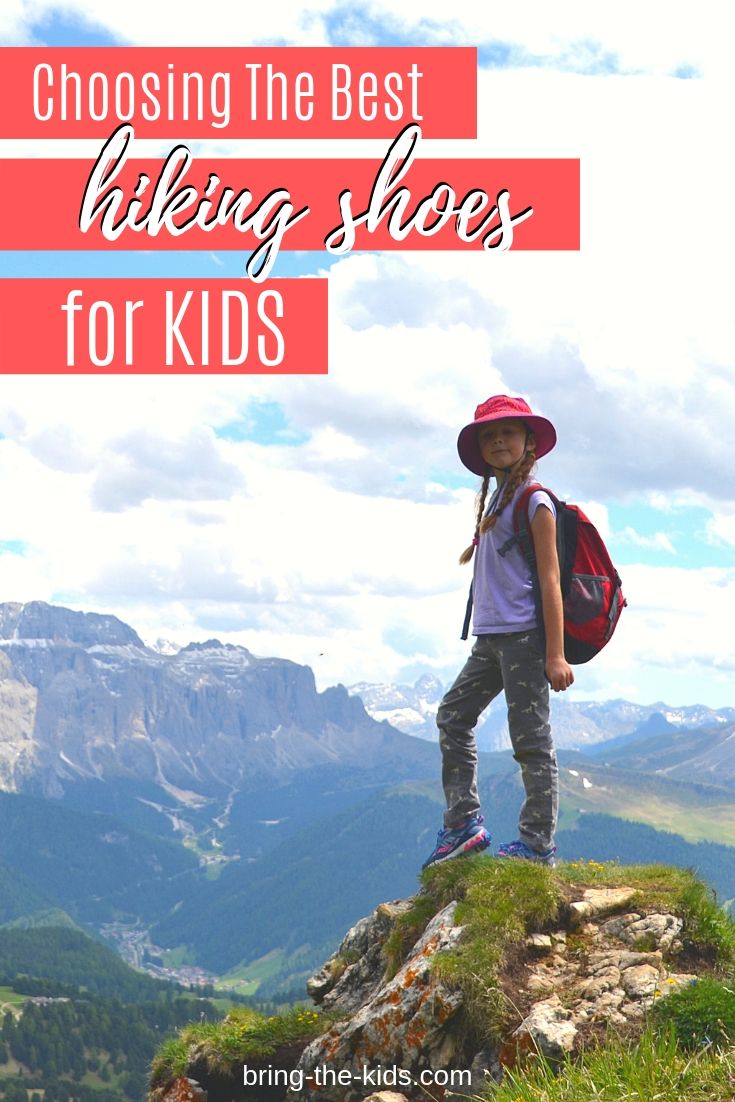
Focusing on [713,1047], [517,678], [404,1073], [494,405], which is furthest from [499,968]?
[494,405]

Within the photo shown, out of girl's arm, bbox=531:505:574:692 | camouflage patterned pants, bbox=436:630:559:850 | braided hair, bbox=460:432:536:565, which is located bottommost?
camouflage patterned pants, bbox=436:630:559:850

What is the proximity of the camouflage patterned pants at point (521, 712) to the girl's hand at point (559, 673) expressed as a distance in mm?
414

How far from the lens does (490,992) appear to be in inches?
412

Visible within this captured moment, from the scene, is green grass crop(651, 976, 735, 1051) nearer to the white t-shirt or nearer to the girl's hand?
the girl's hand

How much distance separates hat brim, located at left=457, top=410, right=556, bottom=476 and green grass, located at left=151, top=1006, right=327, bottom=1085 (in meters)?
7.92

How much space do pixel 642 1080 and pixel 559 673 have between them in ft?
17.6

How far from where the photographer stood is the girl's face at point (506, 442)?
527 inches

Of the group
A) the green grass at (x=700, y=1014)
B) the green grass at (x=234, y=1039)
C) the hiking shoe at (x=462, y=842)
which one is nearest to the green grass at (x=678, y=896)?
the hiking shoe at (x=462, y=842)

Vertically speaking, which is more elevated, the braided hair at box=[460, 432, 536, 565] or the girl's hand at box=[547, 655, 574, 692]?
the braided hair at box=[460, 432, 536, 565]

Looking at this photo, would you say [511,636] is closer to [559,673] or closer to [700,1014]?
[559,673]

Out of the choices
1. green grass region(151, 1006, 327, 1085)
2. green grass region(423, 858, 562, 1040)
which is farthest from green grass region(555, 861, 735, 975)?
green grass region(151, 1006, 327, 1085)

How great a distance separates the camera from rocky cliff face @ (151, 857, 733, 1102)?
10.1m

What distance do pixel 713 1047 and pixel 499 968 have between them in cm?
281

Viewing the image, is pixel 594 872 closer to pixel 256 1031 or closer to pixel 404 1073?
pixel 404 1073
